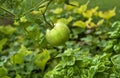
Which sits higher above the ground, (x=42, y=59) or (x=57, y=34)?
(x=42, y=59)

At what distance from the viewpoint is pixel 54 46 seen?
7.14 feet

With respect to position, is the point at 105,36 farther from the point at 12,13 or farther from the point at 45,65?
the point at 12,13

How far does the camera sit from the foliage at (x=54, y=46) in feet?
3.96

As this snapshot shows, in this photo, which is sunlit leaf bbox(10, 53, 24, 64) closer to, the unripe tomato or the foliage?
the foliage

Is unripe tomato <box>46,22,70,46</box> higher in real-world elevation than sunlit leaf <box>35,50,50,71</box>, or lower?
lower

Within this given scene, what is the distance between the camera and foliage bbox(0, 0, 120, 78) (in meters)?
1.21

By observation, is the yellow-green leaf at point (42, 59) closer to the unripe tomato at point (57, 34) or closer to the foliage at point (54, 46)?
the foliage at point (54, 46)

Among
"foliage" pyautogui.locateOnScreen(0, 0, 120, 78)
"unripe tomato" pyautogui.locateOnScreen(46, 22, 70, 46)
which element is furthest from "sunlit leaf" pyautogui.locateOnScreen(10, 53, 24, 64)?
"unripe tomato" pyautogui.locateOnScreen(46, 22, 70, 46)

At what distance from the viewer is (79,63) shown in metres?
1.42

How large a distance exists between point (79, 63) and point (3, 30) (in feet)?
5.19

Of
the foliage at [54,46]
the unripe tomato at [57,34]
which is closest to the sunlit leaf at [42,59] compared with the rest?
the foliage at [54,46]

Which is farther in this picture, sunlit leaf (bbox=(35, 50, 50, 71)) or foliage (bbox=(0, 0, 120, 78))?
sunlit leaf (bbox=(35, 50, 50, 71))

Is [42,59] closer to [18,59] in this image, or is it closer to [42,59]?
[42,59]

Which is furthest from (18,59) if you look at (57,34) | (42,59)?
(57,34)
